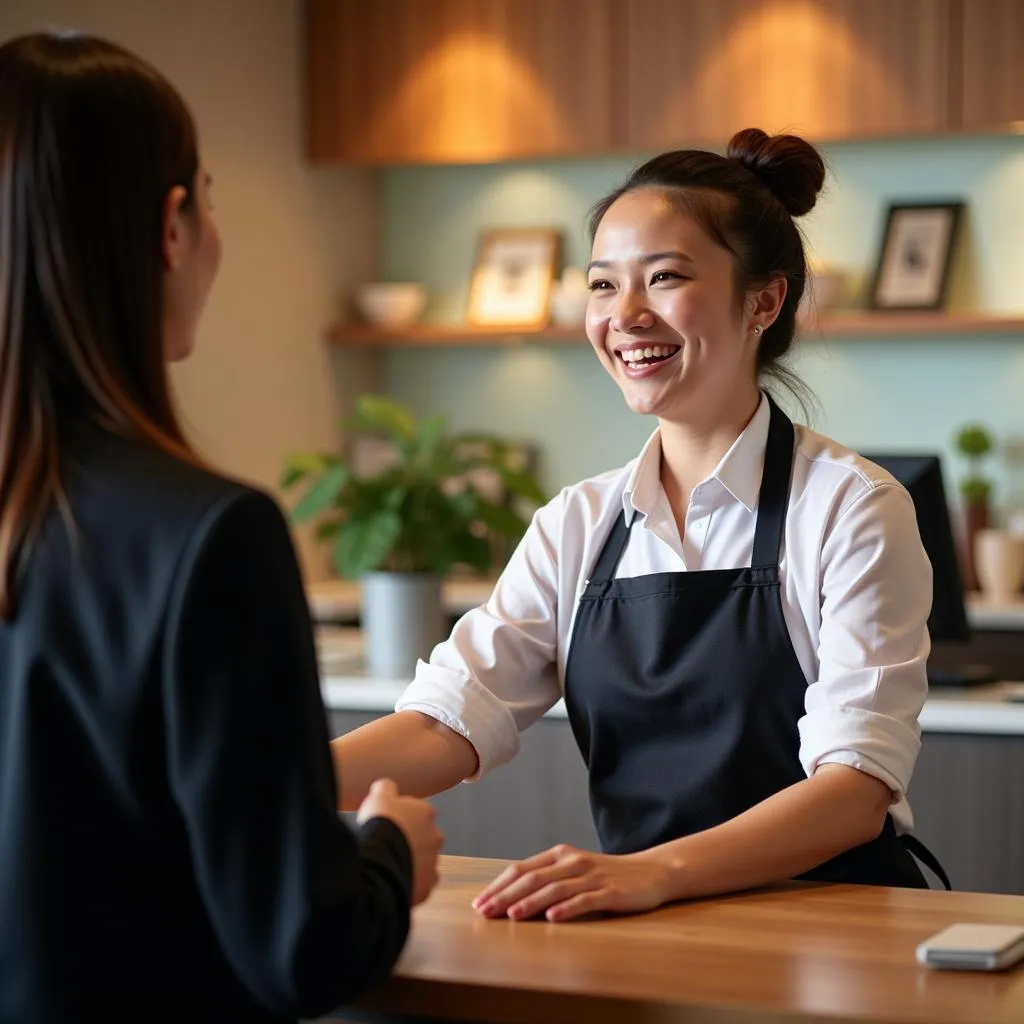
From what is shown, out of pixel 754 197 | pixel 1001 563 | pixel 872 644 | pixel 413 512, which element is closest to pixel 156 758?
pixel 872 644

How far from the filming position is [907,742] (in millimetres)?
1731

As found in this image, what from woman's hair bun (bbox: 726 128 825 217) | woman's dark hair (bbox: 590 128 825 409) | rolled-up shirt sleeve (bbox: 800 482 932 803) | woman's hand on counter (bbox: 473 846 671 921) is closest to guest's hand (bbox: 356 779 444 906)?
woman's hand on counter (bbox: 473 846 671 921)

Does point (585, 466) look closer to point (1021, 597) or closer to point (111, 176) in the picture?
point (1021, 597)

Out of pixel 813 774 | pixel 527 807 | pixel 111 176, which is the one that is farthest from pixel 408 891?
pixel 527 807

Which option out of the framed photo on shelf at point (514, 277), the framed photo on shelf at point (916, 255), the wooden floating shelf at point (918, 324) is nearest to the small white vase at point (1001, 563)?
the wooden floating shelf at point (918, 324)

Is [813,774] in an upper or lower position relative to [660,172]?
lower

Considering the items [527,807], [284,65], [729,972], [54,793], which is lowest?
[527,807]

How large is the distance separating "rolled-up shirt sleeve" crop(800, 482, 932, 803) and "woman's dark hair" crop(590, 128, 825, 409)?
348 millimetres

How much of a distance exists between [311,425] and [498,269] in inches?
31.3

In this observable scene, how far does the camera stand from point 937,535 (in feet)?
8.48

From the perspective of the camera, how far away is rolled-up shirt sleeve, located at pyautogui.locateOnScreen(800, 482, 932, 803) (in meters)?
1.71

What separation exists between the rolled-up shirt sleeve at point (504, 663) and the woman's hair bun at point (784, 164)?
18.9 inches

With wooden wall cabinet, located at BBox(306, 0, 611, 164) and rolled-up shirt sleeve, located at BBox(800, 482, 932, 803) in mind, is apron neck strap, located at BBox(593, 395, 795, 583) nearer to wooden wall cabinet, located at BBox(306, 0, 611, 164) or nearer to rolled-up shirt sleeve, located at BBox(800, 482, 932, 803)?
rolled-up shirt sleeve, located at BBox(800, 482, 932, 803)

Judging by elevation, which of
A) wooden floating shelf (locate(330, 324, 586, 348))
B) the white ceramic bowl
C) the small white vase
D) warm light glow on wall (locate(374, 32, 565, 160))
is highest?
warm light glow on wall (locate(374, 32, 565, 160))
